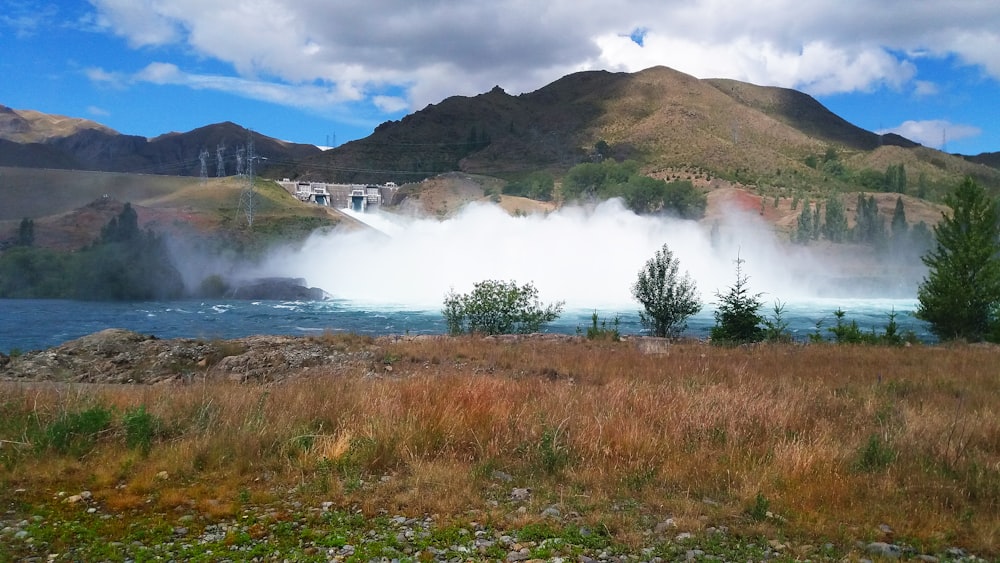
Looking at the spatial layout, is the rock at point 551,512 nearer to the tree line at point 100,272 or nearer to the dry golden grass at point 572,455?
the dry golden grass at point 572,455

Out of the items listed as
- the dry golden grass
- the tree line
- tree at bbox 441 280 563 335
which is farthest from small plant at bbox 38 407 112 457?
the tree line

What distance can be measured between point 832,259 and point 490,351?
83782 millimetres

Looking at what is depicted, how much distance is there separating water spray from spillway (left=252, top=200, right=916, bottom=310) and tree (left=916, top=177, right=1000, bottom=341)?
142 feet

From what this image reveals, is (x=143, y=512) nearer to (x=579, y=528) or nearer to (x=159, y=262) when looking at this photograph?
(x=579, y=528)

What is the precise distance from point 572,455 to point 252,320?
4515 centimetres

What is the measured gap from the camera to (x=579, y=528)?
5.28m

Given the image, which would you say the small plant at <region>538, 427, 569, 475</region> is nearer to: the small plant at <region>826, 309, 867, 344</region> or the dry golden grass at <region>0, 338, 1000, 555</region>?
the dry golden grass at <region>0, 338, 1000, 555</region>

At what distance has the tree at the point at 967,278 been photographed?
29.8 meters

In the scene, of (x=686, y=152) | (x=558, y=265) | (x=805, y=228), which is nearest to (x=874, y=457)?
(x=558, y=265)

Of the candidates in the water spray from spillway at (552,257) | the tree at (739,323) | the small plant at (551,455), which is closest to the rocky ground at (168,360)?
the small plant at (551,455)

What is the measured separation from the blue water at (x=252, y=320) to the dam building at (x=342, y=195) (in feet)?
264

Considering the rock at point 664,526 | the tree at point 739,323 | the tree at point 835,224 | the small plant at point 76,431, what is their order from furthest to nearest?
1. the tree at point 835,224
2. the tree at point 739,323
3. the small plant at point 76,431
4. the rock at point 664,526

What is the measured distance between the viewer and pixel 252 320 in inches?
1892

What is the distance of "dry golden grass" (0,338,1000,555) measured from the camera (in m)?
5.77
